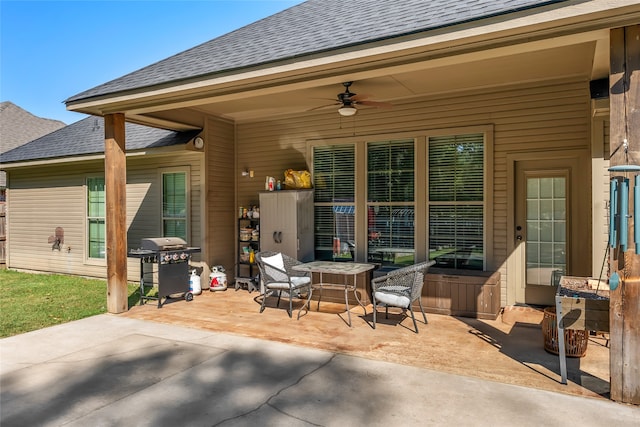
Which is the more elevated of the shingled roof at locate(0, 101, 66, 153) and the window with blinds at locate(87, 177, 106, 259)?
the shingled roof at locate(0, 101, 66, 153)

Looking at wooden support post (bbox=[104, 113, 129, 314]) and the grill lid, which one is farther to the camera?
the grill lid

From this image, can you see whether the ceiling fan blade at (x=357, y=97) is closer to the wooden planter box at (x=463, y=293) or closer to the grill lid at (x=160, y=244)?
the wooden planter box at (x=463, y=293)

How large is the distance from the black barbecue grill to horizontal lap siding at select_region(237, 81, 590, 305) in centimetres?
248

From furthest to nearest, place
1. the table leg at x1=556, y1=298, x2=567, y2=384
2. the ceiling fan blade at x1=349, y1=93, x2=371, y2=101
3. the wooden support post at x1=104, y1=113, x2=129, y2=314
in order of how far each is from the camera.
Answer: the wooden support post at x1=104, y1=113, x2=129, y2=314 → the ceiling fan blade at x1=349, y1=93, x2=371, y2=101 → the table leg at x1=556, y1=298, x2=567, y2=384

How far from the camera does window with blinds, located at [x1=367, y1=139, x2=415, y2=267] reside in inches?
253

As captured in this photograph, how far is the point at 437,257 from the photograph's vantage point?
622 cm

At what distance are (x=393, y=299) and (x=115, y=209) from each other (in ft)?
12.4

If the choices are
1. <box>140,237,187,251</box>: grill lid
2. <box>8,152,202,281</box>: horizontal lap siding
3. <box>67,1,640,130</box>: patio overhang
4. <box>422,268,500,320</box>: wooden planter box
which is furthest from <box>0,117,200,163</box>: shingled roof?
<box>422,268,500,320</box>: wooden planter box

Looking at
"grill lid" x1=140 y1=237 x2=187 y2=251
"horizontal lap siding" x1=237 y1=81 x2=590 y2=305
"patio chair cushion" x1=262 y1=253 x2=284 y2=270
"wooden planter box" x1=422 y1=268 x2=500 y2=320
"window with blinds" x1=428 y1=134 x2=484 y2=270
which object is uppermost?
"horizontal lap siding" x1=237 y1=81 x2=590 y2=305

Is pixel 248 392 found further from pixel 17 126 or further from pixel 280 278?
pixel 17 126

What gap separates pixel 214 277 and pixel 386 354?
401 centimetres

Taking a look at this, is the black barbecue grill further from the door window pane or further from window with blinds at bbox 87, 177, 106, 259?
the door window pane

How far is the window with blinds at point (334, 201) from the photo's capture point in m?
6.89

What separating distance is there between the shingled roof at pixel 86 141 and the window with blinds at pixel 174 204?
2.31 feet
